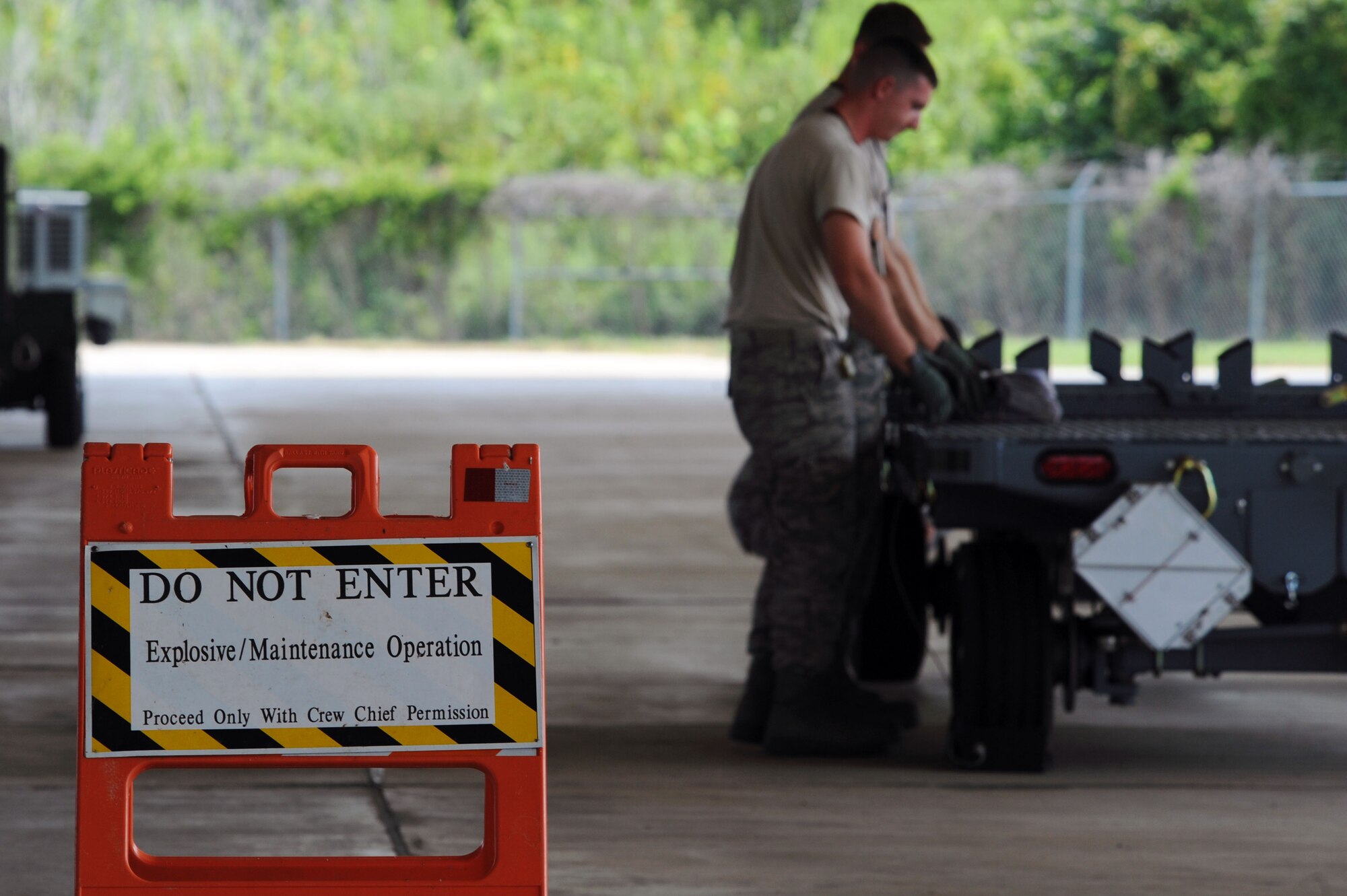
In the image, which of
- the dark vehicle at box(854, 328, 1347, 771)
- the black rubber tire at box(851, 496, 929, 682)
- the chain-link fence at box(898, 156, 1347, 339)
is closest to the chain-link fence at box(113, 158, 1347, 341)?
the chain-link fence at box(898, 156, 1347, 339)

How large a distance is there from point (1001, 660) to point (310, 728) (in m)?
2.28

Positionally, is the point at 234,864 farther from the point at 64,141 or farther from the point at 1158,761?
the point at 64,141

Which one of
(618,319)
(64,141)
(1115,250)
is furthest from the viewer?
(64,141)

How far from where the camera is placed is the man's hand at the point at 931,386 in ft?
18.3

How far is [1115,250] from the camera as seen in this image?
26.5m

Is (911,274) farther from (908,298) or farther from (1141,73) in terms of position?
(1141,73)

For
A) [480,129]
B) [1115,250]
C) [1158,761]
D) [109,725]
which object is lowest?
[1158,761]

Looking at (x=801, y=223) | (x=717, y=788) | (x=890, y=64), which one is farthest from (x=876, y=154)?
(x=717, y=788)

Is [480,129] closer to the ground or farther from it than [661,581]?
farther from it

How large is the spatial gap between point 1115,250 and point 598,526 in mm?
16730

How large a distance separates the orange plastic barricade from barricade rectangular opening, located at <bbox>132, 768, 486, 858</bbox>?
959 mm

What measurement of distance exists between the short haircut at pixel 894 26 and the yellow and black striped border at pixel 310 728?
9.12 feet

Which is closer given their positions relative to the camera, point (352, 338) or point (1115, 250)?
point (1115, 250)

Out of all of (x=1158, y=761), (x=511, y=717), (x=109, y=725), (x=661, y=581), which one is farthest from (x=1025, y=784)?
(x=661, y=581)
